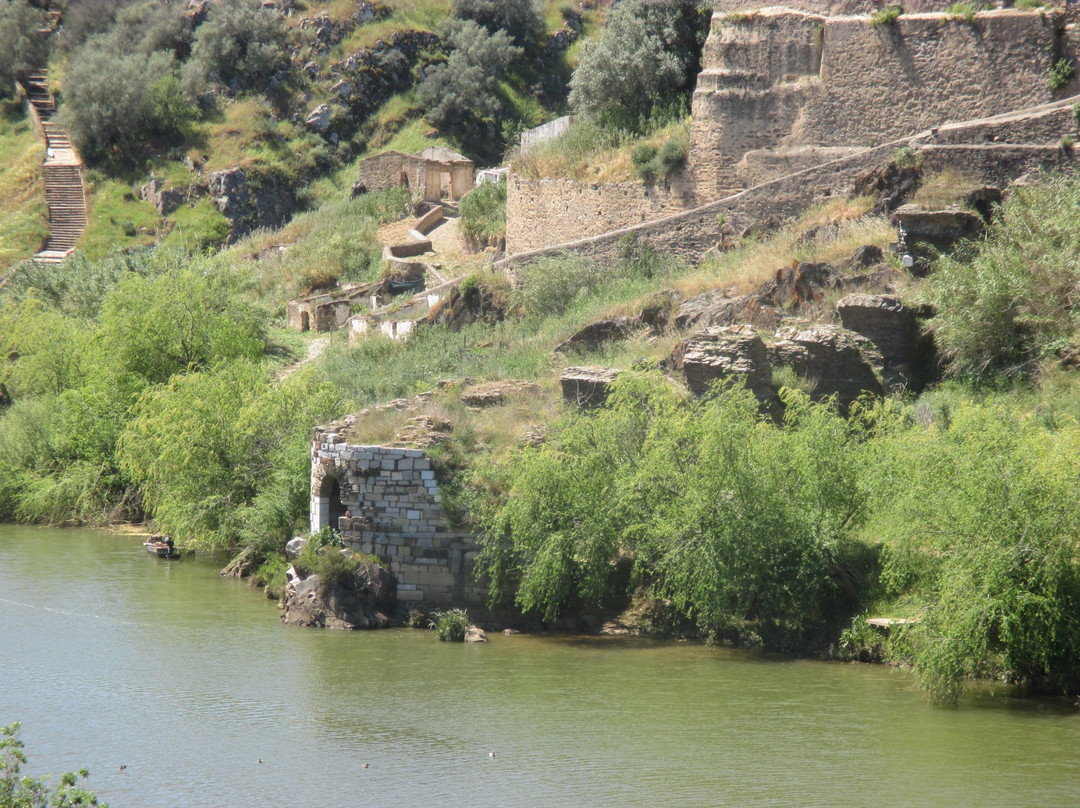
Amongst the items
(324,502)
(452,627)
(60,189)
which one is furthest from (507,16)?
(452,627)

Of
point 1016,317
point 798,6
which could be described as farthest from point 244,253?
point 1016,317

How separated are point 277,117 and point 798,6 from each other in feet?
107

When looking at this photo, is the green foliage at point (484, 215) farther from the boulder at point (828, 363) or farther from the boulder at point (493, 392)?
the boulder at point (828, 363)

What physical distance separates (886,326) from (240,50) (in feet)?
150

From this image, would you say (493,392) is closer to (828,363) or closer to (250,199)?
(828,363)

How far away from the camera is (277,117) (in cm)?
5959

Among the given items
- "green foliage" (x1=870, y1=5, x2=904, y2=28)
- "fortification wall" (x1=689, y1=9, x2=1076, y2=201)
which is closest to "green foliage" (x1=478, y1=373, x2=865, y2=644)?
"fortification wall" (x1=689, y1=9, x2=1076, y2=201)

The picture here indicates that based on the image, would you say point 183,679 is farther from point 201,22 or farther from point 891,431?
point 201,22

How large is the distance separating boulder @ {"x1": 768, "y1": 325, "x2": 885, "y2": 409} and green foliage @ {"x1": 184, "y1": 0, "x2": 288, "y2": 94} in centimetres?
4403

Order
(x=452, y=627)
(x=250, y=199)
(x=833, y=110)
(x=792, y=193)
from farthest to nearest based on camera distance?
(x=250, y=199) → (x=833, y=110) → (x=792, y=193) → (x=452, y=627)

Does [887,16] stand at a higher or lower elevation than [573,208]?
higher

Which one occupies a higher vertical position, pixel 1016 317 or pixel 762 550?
pixel 1016 317

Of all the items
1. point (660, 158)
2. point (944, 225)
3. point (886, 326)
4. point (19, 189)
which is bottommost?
point (886, 326)

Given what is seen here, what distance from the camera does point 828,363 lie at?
76.1ft
